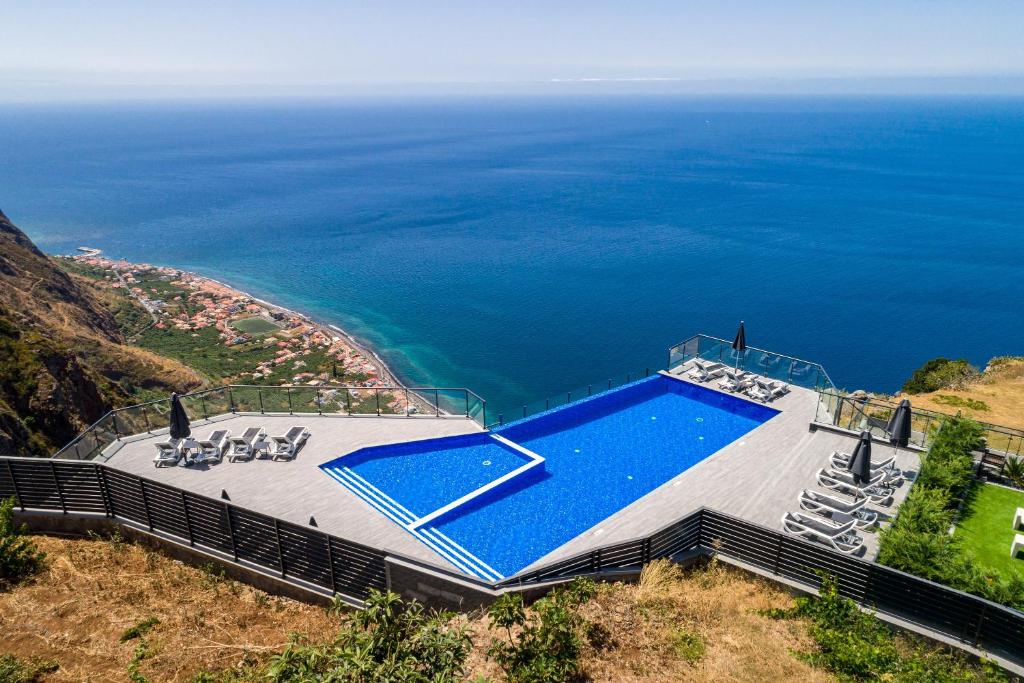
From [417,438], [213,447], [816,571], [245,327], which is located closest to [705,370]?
[417,438]

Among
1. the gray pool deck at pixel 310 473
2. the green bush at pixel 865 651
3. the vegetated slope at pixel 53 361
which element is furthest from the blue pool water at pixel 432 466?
the vegetated slope at pixel 53 361

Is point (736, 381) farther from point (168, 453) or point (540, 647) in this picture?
point (168, 453)

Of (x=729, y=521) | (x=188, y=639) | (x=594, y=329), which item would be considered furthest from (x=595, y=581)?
(x=594, y=329)

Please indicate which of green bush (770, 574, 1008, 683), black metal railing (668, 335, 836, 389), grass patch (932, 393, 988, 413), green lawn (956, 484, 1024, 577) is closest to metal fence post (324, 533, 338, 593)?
green bush (770, 574, 1008, 683)

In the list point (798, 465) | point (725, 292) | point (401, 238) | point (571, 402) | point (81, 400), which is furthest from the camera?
point (401, 238)

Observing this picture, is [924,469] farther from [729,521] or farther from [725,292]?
[725,292]

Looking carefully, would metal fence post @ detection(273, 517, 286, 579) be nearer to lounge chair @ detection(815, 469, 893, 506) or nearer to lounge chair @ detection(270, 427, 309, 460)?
lounge chair @ detection(270, 427, 309, 460)

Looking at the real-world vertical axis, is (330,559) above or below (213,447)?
above
